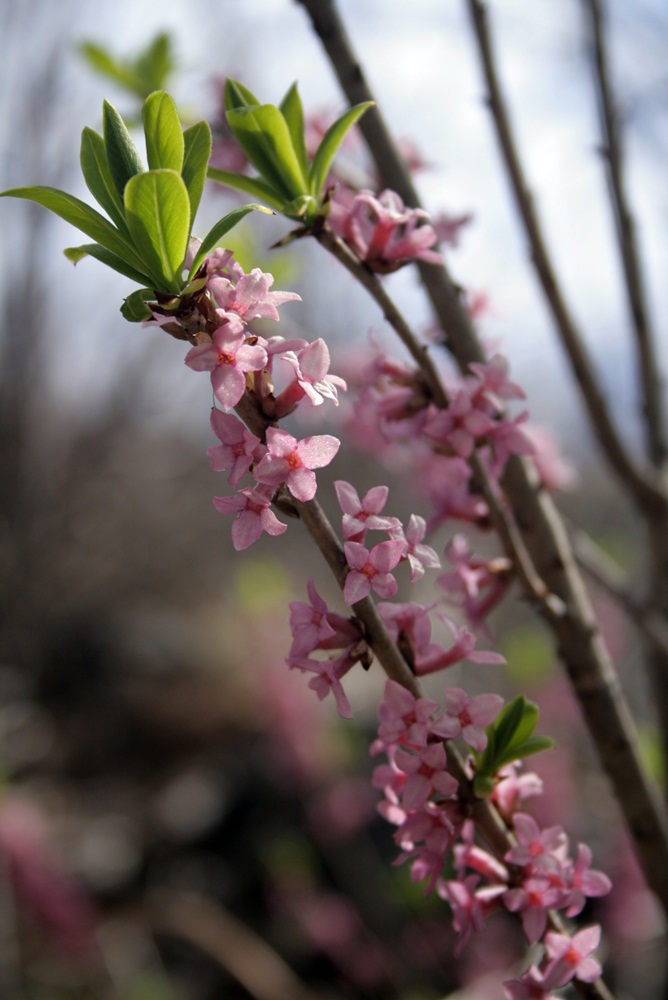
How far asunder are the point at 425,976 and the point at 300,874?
729mm

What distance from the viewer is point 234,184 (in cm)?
77

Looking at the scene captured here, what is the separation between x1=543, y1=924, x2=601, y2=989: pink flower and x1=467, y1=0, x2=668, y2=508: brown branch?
0.91m

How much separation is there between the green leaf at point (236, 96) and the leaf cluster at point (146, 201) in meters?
0.13

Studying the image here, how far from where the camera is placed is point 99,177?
663 mm

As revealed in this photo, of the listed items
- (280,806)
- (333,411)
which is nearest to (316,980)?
(280,806)

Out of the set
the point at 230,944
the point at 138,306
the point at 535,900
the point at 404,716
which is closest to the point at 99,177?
the point at 138,306

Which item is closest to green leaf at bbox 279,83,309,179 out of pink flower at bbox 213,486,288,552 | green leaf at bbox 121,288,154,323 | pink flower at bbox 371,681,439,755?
green leaf at bbox 121,288,154,323

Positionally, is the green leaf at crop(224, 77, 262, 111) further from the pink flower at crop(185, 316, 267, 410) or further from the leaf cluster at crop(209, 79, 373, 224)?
the pink flower at crop(185, 316, 267, 410)

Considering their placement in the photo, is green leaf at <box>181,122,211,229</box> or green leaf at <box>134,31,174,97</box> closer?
green leaf at <box>181,122,211,229</box>

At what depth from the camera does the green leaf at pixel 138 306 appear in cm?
59

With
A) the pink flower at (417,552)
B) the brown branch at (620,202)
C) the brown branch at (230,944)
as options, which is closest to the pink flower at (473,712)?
→ the pink flower at (417,552)

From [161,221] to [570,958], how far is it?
2.35 ft

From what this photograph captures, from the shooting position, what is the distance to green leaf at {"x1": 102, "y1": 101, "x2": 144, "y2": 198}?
0.62 meters

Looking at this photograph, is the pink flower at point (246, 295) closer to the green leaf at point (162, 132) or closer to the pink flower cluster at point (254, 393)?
the pink flower cluster at point (254, 393)
